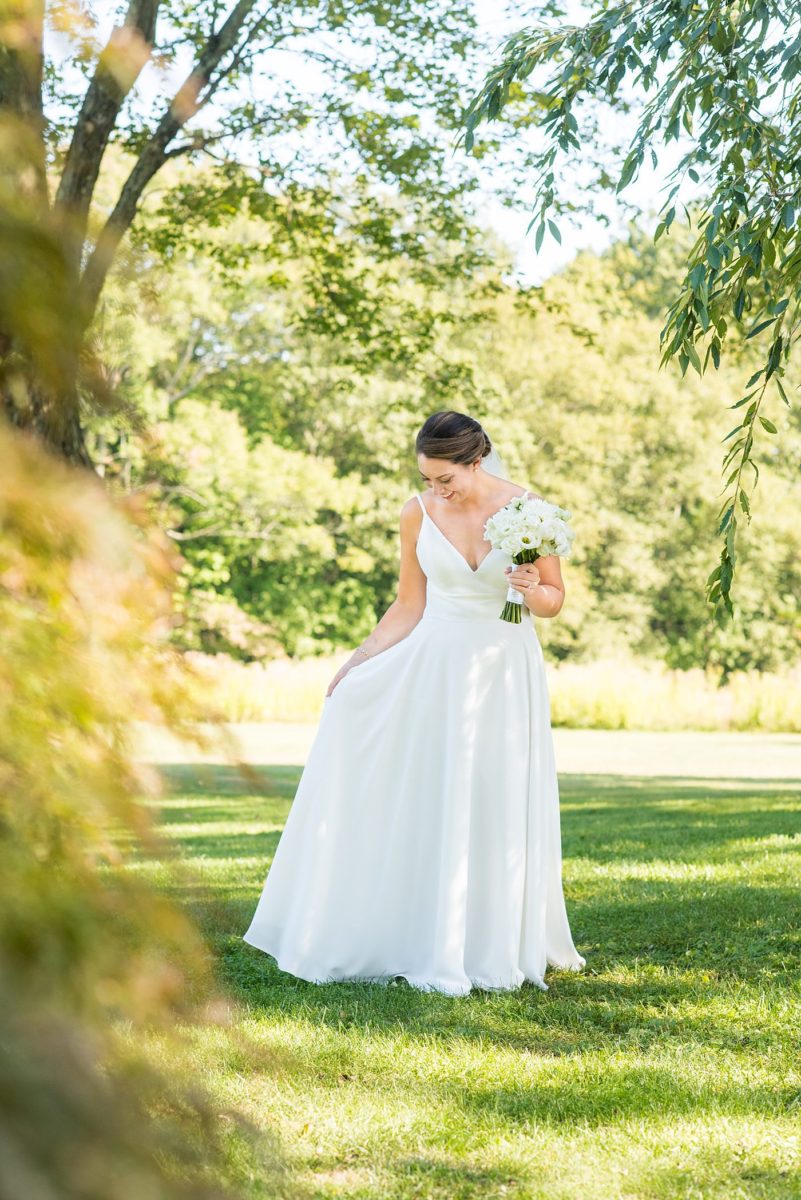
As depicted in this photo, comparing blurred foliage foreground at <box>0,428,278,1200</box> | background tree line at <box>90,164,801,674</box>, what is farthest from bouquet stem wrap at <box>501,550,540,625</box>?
background tree line at <box>90,164,801,674</box>

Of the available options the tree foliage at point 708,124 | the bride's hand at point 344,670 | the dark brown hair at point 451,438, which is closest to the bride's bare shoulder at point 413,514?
the dark brown hair at point 451,438

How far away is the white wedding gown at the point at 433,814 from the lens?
519 centimetres

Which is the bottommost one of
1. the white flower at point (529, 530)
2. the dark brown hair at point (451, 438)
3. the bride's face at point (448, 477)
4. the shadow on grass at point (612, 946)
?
the shadow on grass at point (612, 946)

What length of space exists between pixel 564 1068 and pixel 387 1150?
856 mm

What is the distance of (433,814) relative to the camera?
533 cm

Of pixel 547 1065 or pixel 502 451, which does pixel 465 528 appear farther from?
pixel 502 451

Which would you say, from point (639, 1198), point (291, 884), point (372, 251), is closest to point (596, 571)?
point (372, 251)

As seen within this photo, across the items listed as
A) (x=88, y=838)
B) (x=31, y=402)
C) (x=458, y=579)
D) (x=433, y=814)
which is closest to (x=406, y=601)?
(x=458, y=579)

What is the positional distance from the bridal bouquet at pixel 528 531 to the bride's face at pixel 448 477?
9.0 inches

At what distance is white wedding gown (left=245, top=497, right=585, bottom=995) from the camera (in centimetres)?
519

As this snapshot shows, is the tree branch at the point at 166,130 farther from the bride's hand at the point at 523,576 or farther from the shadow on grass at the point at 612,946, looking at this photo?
the shadow on grass at the point at 612,946

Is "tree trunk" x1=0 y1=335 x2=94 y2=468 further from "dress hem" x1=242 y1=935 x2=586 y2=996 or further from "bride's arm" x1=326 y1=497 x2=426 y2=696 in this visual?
"bride's arm" x1=326 y1=497 x2=426 y2=696

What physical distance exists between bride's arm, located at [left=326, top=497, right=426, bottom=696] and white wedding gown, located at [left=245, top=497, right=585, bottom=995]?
0.28ft

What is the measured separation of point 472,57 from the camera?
44.7 ft
